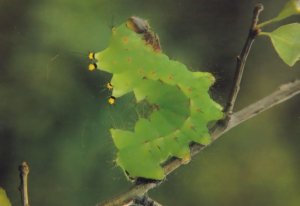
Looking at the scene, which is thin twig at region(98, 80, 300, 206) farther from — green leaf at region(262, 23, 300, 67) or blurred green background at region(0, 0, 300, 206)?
blurred green background at region(0, 0, 300, 206)

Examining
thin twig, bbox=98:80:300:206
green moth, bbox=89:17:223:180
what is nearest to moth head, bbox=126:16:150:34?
green moth, bbox=89:17:223:180

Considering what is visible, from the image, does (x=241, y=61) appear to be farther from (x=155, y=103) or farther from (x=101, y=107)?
(x=101, y=107)

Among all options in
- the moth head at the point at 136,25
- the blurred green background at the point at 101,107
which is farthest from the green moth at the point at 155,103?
the blurred green background at the point at 101,107

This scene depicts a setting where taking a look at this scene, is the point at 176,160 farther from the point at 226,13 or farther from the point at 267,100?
the point at 226,13

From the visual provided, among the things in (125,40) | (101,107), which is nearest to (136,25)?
(125,40)

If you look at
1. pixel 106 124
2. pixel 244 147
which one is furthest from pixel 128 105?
pixel 244 147
